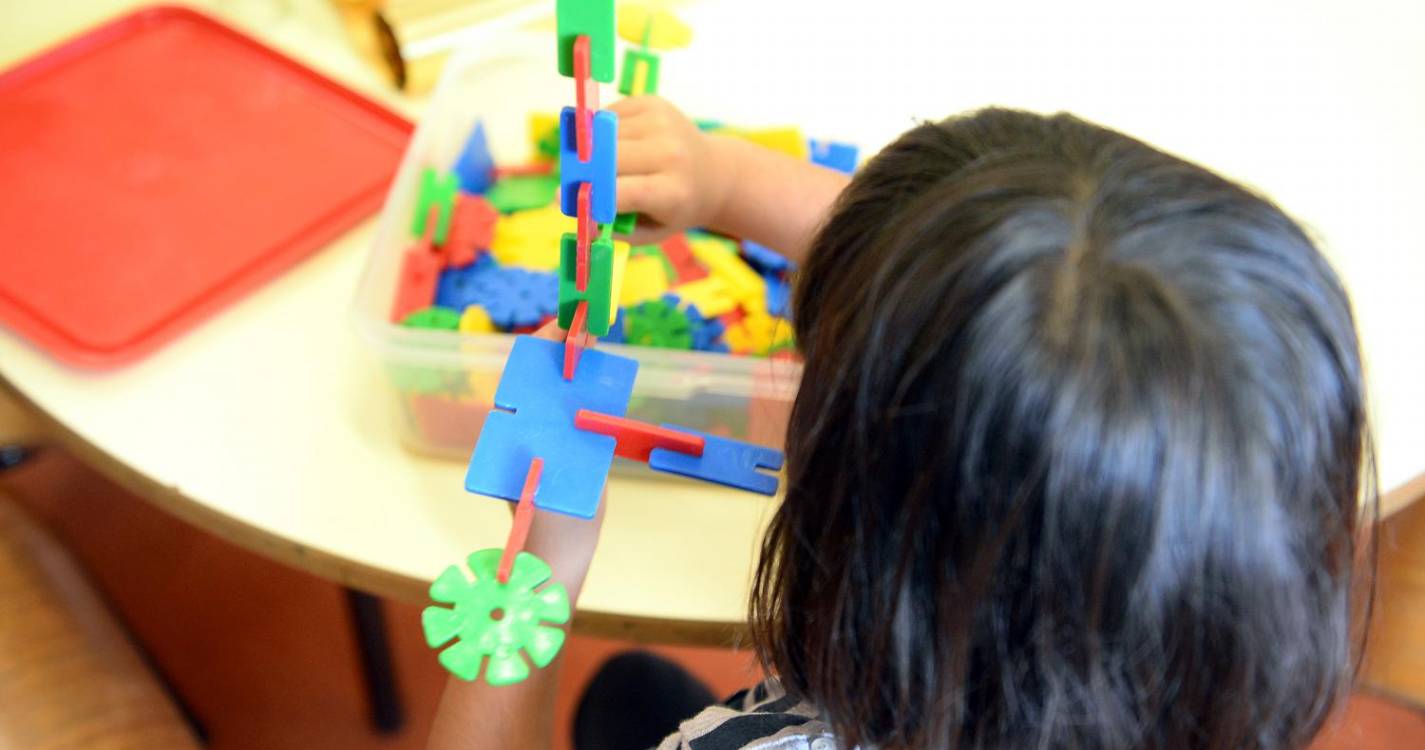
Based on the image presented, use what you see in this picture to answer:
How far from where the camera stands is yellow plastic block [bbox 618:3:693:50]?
22.8 inches

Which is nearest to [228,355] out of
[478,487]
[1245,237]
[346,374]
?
[346,374]

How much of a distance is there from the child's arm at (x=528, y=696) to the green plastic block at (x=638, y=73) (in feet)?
0.61

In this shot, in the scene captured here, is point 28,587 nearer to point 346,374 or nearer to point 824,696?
point 346,374

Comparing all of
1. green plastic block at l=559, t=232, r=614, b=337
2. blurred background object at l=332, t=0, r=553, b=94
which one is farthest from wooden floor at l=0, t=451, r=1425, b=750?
green plastic block at l=559, t=232, r=614, b=337

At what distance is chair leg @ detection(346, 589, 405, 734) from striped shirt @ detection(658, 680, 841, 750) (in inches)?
18.6

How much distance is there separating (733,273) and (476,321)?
0.56 ft

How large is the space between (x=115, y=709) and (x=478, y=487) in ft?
1.14

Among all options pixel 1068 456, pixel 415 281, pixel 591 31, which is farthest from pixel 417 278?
pixel 1068 456

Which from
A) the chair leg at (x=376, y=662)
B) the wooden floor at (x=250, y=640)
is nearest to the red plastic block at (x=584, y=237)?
the chair leg at (x=376, y=662)

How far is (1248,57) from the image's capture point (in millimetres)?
809

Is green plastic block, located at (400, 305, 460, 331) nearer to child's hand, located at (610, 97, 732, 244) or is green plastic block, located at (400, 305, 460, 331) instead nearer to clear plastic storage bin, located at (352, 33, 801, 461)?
clear plastic storage bin, located at (352, 33, 801, 461)

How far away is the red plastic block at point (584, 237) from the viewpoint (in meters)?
0.41

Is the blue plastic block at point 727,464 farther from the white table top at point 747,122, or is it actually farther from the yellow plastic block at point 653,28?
the yellow plastic block at point 653,28

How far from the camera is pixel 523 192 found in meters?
0.74
